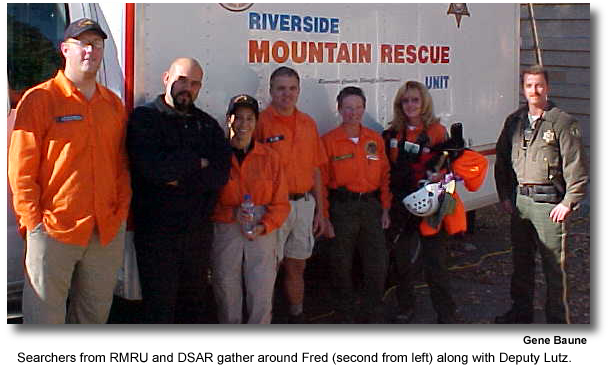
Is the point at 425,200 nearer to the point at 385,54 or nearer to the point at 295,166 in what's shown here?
the point at 295,166

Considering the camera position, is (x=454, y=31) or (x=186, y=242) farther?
(x=454, y=31)

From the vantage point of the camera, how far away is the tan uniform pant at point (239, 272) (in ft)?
15.1

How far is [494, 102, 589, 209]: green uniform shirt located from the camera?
4965 millimetres

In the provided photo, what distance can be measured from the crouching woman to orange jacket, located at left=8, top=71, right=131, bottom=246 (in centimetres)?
68

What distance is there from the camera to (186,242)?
436cm

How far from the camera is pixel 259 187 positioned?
4.58 m

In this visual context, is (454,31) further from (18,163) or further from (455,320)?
(18,163)

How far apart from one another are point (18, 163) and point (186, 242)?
936 millimetres

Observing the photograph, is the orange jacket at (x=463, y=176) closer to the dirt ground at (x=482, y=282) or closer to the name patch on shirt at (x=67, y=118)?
the dirt ground at (x=482, y=282)

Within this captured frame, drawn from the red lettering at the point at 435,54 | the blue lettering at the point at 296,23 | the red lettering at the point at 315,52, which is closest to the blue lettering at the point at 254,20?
the blue lettering at the point at 296,23

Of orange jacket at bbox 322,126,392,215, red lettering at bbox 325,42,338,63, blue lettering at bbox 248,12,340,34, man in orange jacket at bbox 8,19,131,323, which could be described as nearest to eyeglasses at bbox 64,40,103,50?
man in orange jacket at bbox 8,19,131,323

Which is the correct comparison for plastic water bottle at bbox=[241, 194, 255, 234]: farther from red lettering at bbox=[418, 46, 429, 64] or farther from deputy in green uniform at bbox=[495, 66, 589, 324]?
red lettering at bbox=[418, 46, 429, 64]

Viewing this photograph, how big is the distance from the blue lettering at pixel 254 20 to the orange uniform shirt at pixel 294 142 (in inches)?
18.4
